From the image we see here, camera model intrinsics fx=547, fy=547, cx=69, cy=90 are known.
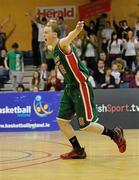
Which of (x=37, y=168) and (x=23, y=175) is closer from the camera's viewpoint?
(x=23, y=175)

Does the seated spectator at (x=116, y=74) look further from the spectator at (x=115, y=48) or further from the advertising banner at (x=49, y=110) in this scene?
the spectator at (x=115, y=48)

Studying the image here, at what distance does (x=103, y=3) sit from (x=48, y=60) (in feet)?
15.6

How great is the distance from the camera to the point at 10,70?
18031 millimetres

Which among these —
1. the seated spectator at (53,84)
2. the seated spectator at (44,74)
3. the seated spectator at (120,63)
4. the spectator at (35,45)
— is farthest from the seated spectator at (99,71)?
the spectator at (35,45)

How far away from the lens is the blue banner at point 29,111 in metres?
14.5

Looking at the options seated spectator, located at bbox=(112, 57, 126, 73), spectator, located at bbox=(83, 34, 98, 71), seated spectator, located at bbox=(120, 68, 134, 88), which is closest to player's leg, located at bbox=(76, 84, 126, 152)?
seated spectator, located at bbox=(120, 68, 134, 88)

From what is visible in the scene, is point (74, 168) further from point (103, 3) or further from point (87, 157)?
point (103, 3)

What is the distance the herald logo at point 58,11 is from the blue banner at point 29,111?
9.26 m

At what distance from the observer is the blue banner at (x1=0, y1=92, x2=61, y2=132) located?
1454cm

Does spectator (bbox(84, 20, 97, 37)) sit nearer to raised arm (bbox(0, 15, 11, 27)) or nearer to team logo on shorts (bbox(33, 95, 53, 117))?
raised arm (bbox(0, 15, 11, 27))

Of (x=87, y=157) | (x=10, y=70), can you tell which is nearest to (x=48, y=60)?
(x=10, y=70)

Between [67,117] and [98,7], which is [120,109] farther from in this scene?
[98,7]

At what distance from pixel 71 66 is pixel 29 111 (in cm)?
648

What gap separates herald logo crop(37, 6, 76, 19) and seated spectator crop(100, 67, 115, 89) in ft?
24.2
